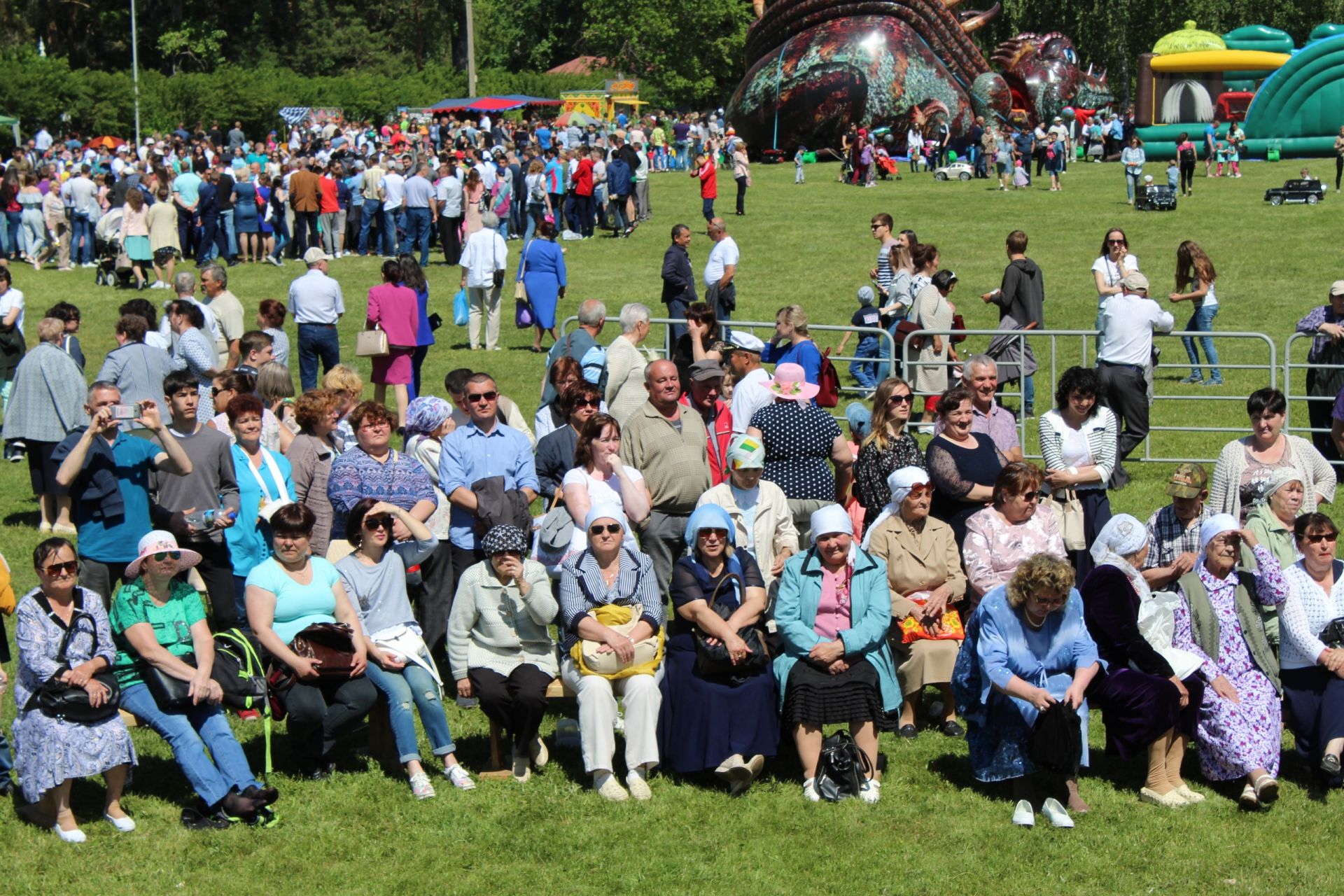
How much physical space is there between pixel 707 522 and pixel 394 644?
5.53 ft

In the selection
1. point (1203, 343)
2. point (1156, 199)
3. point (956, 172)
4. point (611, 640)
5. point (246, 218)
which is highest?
point (956, 172)

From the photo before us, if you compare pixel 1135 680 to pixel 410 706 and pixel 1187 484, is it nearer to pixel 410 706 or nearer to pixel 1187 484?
pixel 1187 484

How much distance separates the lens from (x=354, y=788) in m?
7.75

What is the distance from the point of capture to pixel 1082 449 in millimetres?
9734

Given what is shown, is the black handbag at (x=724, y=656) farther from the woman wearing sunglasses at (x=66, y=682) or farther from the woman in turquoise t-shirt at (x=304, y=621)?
the woman wearing sunglasses at (x=66, y=682)

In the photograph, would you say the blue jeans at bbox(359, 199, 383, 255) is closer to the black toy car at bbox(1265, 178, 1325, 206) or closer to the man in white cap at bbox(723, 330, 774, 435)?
the man in white cap at bbox(723, 330, 774, 435)

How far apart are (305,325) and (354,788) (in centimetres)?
811

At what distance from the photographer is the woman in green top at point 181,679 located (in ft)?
24.0

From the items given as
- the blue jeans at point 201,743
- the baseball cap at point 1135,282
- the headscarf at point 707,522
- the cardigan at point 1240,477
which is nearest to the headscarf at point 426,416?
the headscarf at point 707,522

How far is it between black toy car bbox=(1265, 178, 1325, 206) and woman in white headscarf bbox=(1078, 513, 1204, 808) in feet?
82.4

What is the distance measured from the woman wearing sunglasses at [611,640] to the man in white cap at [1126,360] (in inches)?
233

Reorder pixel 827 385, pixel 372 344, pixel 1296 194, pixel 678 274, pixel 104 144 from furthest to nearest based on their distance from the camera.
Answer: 1. pixel 104 144
2. pixel 1296 194
3. pixel 678 274
4. pixel 372 344
5. pixel 827 385

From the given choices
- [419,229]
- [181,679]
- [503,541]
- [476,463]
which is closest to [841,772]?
[503,541]

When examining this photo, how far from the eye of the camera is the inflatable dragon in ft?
135
